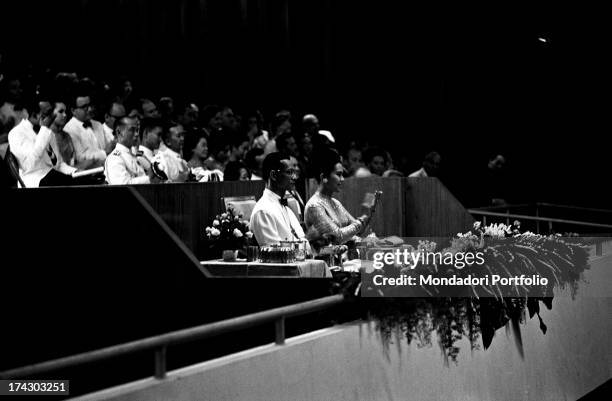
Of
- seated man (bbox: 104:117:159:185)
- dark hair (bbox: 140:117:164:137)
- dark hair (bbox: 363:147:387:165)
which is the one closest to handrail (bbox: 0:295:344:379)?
seated man (bbox: 104:117:159:185)

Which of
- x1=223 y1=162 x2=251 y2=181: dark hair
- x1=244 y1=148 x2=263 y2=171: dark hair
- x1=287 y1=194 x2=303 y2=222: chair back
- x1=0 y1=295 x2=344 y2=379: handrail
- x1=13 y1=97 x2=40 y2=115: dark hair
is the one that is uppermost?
x1=13 y1=97 x2=40 y2=115: dark hair

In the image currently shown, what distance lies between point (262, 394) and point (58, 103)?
3966 mm

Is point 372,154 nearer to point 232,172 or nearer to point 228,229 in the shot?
point 232,172

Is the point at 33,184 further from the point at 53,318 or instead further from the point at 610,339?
the point at 610,339

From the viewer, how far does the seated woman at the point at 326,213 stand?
6805 mm

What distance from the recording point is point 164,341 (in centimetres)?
346

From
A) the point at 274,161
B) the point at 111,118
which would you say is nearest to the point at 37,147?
the point at 274,161

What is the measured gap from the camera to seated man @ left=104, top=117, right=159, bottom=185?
7.04m

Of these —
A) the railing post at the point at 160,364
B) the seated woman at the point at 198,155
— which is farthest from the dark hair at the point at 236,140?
the railing post at the point at 160,364

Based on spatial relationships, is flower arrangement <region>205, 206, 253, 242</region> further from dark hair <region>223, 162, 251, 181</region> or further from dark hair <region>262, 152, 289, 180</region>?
dark hair <region>223, 162, 251, 181</region>

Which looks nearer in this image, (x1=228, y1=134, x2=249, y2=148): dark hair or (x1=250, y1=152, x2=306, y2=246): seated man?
(x1=250, y1=152, x2=306, y2=246): seated man

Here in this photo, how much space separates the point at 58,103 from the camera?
738 cm

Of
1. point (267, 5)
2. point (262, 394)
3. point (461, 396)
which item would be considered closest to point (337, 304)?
point (262, 394)

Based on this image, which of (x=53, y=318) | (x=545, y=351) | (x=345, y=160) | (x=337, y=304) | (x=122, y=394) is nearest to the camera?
(x=122, y=394)
